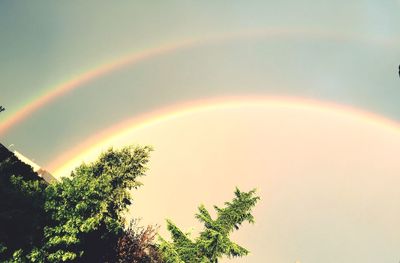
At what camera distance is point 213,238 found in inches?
826

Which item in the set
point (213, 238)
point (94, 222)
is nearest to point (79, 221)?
point (94, 222)

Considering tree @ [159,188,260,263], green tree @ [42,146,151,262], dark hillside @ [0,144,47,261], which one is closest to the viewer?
dark hillside @ [0,144,47,261]

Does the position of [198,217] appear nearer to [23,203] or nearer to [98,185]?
[98,185]

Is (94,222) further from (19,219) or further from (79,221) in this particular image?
(19,219)

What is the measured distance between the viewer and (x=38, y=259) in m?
16.8

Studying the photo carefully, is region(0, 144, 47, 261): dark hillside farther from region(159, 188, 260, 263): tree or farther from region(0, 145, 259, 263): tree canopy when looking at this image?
region(159, 188, 260, 263): tree

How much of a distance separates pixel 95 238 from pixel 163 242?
4.94 m

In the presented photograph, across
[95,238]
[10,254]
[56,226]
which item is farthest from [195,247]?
[10,254]

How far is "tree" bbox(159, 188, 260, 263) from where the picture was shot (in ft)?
68.0

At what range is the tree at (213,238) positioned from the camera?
68.0ft

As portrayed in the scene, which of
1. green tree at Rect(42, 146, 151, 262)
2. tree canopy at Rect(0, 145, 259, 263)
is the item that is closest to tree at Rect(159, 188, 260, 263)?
tree canopy at Rect(0, 145, 259, 263)

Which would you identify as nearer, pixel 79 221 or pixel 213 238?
pixel 79 221

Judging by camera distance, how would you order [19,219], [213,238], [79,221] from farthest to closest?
[213,238] → [79,221] → [19,219]

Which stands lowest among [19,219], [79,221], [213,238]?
[19,219]
